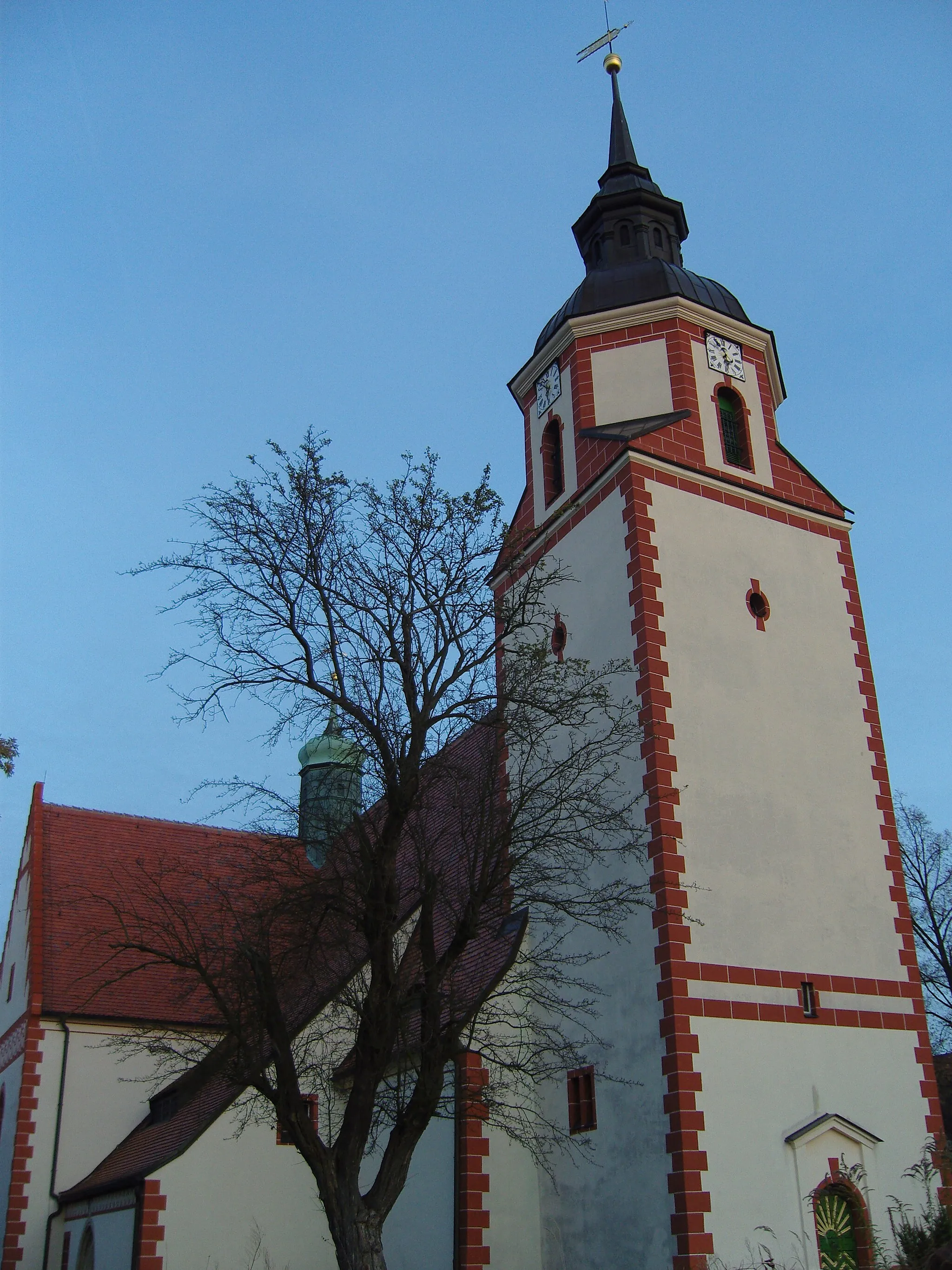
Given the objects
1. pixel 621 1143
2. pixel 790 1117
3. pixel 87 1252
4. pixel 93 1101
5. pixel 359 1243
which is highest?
pixel 93 1101

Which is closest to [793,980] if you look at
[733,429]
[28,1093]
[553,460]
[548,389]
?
[733,429]

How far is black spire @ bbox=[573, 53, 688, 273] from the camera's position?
18547 millimetres

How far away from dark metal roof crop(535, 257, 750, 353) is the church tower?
5 cm

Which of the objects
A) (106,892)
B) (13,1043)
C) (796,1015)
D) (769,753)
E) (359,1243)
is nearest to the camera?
(359,1243)

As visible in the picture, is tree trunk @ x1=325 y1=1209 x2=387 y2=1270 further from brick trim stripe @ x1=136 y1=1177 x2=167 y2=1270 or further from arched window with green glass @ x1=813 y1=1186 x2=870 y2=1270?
brick trim stripe @ x1=136 y1=1177 x2=167 y2=1270

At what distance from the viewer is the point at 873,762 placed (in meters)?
15.4

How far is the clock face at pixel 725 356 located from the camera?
1697 cm

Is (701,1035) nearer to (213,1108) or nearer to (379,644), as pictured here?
(379,644)

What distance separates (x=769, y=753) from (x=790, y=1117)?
407cm

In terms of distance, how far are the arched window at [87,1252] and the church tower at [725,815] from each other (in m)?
7.34

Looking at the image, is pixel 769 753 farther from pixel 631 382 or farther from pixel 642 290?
pixel 642 290

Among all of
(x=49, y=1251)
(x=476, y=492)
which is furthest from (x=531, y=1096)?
(x=49, y=1251)

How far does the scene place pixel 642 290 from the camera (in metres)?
17.3

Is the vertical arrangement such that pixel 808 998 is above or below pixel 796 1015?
above
